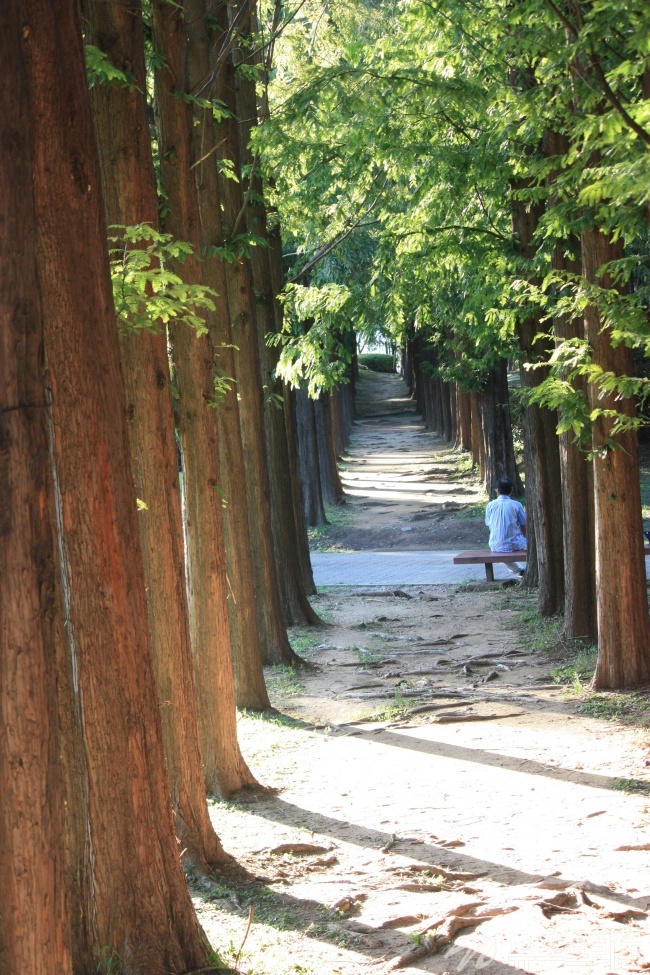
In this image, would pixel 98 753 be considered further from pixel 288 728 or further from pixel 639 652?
pixel 639 652

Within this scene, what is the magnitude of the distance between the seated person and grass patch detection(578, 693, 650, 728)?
294 inches

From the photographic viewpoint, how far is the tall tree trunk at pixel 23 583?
321cm

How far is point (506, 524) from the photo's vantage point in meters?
16.9

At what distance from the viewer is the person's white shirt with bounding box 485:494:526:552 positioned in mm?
16969

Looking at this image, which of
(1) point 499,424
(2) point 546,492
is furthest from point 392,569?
(2) point 546,492

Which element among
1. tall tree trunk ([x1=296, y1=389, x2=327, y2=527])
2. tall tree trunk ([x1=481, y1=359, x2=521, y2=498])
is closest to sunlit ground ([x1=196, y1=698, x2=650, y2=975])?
tall tree trunk ([x1=481, y1=359, x2=521, y2=498])

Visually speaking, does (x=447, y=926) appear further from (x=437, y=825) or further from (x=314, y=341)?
(x=314, y=341)

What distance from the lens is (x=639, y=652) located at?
9.55 metres

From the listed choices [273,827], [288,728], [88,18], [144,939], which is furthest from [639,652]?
[88,18]

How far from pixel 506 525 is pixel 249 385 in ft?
23.8

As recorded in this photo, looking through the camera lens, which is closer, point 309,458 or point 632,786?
point 632,786

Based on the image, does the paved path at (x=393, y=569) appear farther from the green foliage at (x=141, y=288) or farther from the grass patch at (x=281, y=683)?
the green foliage at (x=141, y=288)

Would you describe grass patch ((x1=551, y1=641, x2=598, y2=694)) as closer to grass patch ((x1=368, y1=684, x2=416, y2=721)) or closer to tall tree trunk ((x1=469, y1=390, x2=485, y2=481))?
grass patch ((x1=368, y1=684, x2=416, y2=721))

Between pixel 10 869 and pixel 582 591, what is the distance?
9070mm
